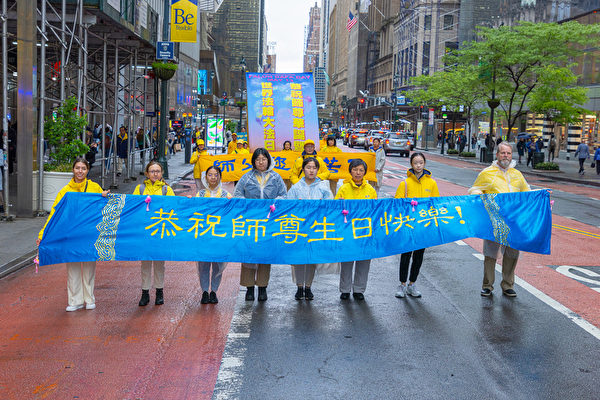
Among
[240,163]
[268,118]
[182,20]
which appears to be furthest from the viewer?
[182,20]

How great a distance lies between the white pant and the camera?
8.09 meters

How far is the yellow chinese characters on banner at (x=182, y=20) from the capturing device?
958 inches

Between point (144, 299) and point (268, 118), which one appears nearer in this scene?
point (144, 299)

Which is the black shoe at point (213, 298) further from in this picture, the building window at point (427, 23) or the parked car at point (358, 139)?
the building window at point (427, 23)

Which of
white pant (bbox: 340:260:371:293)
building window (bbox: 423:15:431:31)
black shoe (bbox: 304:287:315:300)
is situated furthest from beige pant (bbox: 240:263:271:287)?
building window (bbox: 423:15:431:31)

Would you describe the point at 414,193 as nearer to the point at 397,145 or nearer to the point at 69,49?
the point at 69,49

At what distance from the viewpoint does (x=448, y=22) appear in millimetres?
95062

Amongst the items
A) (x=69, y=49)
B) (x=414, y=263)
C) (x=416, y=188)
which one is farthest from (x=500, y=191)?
(x=69, y=49)

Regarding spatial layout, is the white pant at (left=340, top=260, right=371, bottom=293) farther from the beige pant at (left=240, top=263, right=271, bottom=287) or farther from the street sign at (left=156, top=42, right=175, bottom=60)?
the street sign at (left=156, top=42, right=175, bottom=60)

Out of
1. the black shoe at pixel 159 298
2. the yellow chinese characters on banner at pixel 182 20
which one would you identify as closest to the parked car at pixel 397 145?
the yellow chinese characters on banner at pixel 182 20

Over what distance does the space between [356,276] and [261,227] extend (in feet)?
4.50

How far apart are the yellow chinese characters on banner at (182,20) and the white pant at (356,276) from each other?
18083 mm

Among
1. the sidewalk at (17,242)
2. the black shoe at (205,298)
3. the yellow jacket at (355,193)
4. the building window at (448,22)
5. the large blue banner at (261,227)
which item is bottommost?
the sidewalk at (17,242)

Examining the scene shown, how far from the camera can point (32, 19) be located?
13844 millimetres
